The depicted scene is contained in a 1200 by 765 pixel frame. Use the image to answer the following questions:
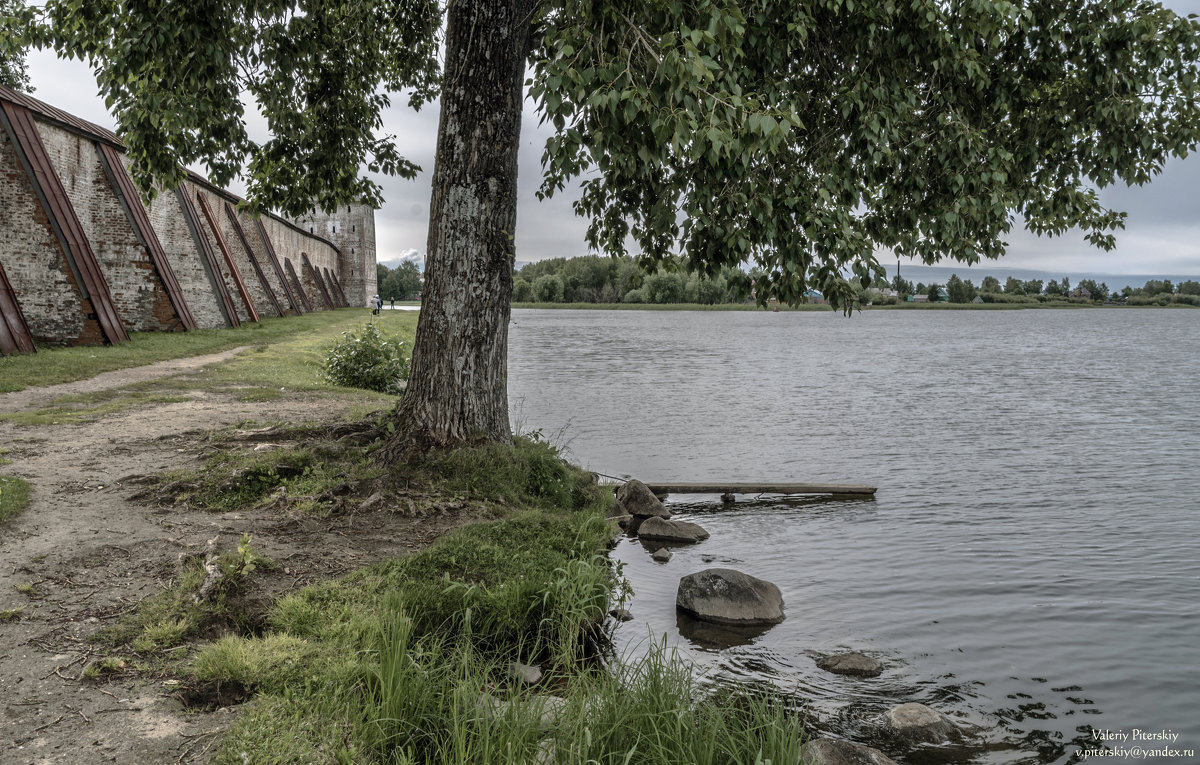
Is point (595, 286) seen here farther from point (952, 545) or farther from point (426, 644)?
point (426, 644)

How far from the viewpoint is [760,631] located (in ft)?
23.3

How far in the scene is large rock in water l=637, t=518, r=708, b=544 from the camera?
9.74m

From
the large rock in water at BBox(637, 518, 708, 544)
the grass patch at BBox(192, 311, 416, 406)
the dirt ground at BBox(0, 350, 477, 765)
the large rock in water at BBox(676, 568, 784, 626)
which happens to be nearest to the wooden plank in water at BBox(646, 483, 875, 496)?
the large rock in water at BBox(637, 518, 708, 544)

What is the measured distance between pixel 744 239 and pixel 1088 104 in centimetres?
457

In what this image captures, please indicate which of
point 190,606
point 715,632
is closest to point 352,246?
point 715,632

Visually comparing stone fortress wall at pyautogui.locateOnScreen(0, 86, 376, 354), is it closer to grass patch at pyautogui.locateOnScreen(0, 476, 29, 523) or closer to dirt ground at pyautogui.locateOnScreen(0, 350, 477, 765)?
dirt ground at pyautogui.locateOnScreen(0, 350, 477, 765)

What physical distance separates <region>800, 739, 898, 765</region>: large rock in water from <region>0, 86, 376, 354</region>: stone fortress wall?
1872 cm

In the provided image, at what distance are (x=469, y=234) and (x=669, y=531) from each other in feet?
14.6

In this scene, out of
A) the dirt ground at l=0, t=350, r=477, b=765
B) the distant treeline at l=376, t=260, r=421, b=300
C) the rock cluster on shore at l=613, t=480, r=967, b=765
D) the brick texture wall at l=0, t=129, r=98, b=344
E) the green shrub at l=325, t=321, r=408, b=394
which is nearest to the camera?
the dirt ground at l=0, t=350, r=477, b=765

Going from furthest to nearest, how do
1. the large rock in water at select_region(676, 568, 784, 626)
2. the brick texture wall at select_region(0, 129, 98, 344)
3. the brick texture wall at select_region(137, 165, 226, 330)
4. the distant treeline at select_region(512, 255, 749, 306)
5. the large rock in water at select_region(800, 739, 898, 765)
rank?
1. the distant treeline at select_region(512, 255, 749, 306)
2. the brick texture wall at select_region(137, 165, 226, 330)
3. the brick texture wall at select_region(0, 129, 98, 344)
4. the large rock in water at select_region(676, 568, 784, 626)
5. the large rock in water at select_region(800, 739, 898, 765)

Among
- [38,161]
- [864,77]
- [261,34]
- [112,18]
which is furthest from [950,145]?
[38,161]

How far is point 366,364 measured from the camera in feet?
59.7

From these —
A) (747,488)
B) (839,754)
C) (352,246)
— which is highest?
(352,246)

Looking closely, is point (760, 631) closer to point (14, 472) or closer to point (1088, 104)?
point (1088, 104)
